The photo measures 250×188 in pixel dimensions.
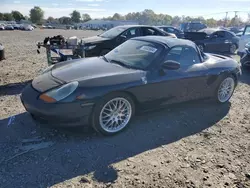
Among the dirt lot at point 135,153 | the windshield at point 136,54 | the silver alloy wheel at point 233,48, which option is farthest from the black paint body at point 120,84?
the silver alloy wheel at point 233,48

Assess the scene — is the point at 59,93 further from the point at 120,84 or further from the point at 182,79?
the point at 182,79

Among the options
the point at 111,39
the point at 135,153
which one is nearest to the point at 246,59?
the point at 111,39

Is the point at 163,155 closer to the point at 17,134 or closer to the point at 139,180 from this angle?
the point at 139,180

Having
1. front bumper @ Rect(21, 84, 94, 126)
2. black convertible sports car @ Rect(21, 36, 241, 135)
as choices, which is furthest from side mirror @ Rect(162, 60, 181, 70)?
front bumper @ Rect(21, 84, 94, 126)

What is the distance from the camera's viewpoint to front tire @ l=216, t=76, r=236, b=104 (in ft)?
16.0

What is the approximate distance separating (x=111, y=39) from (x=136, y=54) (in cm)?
397

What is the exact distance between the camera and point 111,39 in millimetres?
7918

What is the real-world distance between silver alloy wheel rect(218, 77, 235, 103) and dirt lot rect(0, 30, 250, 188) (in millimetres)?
600

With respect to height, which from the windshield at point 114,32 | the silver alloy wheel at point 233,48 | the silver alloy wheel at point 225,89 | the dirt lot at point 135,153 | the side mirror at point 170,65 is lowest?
the dirt lot at point 135,153

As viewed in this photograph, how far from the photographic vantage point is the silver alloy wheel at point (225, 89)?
4922mm

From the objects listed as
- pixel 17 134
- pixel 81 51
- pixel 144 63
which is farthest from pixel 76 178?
pixel 81 51

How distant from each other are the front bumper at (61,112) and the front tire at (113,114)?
146 millimetres

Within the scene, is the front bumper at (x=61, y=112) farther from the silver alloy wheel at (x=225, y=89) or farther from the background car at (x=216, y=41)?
the background car at (x=216, y=41)

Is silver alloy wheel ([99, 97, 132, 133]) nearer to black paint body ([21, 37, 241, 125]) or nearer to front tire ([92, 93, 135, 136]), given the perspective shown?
front tire ([92, 93, 135, 136])
